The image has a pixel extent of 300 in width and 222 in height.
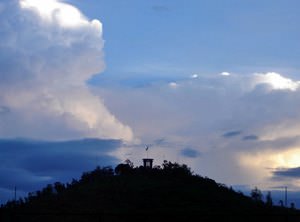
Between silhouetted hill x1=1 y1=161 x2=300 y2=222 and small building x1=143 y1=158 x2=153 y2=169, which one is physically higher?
small building x1=143 y1=158 x2=153 y2=169

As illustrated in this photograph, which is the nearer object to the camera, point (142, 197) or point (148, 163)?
point (142, 197)

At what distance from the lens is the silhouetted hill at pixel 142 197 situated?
44531 mm

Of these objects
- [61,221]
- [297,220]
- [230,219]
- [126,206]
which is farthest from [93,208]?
[297,220]

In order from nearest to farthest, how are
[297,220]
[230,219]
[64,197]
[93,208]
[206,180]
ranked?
[297,220]
[230,219]
[93,208]
[64,197]
[206,180]

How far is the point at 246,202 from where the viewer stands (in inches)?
1966

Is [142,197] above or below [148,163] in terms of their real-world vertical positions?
below

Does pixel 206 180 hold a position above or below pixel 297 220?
above

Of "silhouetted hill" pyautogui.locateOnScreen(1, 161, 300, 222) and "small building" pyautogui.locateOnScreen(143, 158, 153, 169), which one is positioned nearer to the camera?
"silhouetted hill" pyautogui.locateOnScreen(1, 161, 300, 222)

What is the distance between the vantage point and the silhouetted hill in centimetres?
4453

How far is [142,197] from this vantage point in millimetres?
47469

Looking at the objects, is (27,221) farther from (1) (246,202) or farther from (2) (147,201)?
(1) (246,202)

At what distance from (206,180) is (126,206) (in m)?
10.6

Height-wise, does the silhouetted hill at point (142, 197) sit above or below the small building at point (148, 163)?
below

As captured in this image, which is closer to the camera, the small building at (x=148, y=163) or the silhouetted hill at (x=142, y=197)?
the silhouetted hill at (x=142, y=197)
